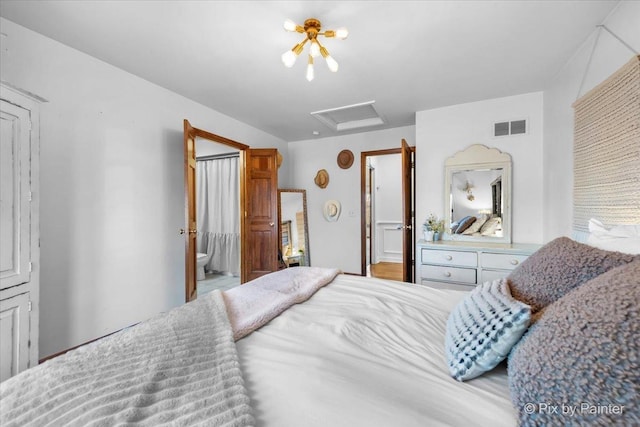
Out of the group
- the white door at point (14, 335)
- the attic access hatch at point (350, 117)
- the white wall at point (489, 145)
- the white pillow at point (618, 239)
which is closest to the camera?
the white pillow at point (618, 239)

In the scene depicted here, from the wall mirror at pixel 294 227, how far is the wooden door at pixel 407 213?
1.92 meters

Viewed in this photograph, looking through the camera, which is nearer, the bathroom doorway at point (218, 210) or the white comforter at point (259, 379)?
the white comforter at point (259, 379)

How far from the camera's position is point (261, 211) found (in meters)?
4.01

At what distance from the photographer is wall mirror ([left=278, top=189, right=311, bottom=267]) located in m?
4.72

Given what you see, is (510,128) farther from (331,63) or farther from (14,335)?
(14,335)

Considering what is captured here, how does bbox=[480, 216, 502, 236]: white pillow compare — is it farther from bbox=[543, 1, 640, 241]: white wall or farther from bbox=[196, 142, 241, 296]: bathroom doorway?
bbox=[196, 142, 241, 296]: bathroom doorway

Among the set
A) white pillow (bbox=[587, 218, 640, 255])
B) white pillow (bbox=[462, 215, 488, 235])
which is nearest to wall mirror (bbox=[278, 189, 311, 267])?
white pillow (bbox=[462, 215, 488, 235])

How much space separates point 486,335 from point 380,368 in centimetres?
34

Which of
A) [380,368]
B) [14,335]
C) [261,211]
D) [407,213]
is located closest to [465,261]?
[407,213]

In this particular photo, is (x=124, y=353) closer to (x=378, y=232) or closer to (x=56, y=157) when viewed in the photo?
(x=56, y=157)

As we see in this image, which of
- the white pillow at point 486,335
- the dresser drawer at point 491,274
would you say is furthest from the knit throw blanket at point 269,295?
the dresser drawer at point 491,274

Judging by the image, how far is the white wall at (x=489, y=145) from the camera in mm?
2977

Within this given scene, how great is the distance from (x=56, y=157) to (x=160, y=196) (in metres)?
0.87

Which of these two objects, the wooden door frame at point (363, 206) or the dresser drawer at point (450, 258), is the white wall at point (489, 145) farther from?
the wooden door frame at point (363, 206)
